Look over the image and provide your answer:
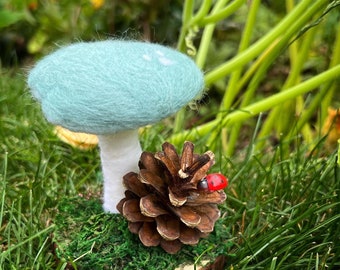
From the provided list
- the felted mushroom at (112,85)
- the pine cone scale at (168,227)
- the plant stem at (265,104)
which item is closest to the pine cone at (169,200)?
the pine cone scale at (168,227)

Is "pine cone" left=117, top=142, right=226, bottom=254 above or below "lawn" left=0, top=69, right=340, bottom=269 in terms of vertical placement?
above

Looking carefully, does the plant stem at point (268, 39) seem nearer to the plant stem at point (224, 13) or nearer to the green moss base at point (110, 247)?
the plant stem at point (224, 13)

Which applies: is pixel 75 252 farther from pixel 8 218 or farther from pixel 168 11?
pixel 168 11

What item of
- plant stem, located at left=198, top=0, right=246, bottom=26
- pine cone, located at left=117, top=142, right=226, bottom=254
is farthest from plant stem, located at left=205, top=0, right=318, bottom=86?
pine cone, located at left=117, top=142, right=226, bottom=254

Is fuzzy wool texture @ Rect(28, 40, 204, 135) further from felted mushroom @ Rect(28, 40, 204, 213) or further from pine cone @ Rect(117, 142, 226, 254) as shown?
pine cone @ Rect(117, 142, 226, 254)

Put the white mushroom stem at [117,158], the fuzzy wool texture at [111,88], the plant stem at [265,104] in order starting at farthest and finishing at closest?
the plant stem at [265,104] < the white mushroom stem at [117,158] < the fuzzy wool texture at [111,88]

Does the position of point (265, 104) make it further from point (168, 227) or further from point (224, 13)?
point (168, 227)

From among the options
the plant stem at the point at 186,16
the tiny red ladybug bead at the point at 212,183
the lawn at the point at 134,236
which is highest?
the plant stem at the point at 186,16
